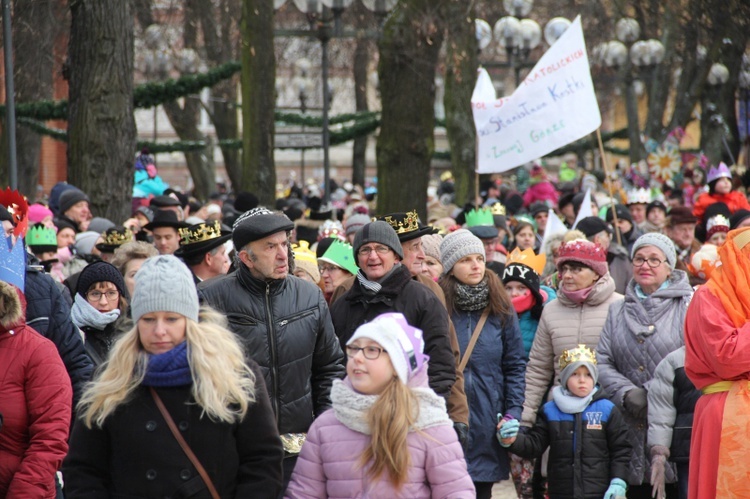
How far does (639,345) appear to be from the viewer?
7.39 metres

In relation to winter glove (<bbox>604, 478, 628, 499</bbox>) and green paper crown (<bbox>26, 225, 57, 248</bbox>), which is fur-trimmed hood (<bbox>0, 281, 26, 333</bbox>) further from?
green paper crown (<bbox>26, 225, 57, 248</bbox>)

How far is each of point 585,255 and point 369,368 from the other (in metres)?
3.49

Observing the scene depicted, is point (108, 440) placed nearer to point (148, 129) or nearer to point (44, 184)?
point (44, 184)

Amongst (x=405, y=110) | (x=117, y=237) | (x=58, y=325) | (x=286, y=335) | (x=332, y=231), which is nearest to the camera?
(x=286, y=335)

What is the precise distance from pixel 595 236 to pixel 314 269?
143 inches

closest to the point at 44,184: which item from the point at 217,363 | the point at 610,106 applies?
the point at 610,106

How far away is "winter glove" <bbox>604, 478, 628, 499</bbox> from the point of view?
7.08 metres

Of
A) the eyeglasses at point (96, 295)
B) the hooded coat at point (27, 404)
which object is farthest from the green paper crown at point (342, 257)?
the hooded coat at point (27, 404)

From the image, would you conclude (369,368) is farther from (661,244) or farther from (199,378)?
(661,244)

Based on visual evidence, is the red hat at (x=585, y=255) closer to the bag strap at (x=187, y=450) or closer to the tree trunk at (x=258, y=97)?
the bag strap at (x=187, y=450)

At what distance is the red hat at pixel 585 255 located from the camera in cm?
782

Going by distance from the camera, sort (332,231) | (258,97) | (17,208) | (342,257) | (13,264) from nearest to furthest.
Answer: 1. (13,264)
2. (17,208)
3. (342,257)
4. (332,231)
5. (258,97)

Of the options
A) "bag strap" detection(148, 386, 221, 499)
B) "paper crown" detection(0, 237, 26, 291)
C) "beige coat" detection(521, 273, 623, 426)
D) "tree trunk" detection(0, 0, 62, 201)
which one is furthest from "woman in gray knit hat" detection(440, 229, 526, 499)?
"tree trunk" detection(0, 0, 62, 201)

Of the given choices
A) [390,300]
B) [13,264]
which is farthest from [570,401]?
[13,264]
